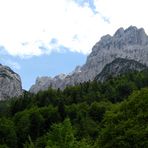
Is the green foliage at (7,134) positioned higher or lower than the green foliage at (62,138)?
higher

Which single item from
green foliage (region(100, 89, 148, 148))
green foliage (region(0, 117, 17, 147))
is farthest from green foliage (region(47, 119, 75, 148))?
green foliage (region(0, 117, 17, 147))

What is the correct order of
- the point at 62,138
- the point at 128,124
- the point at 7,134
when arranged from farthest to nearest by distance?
the point at 7,134, the point at 128,124, the point at 62,138

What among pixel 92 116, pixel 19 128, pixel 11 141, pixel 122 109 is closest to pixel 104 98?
pixel 92 116

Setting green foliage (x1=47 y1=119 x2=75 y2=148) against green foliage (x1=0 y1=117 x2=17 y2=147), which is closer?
green foliage (x1=47 y1=119 x2=75 y2=148)

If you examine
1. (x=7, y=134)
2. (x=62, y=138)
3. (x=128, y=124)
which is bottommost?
(x=62, y=138)

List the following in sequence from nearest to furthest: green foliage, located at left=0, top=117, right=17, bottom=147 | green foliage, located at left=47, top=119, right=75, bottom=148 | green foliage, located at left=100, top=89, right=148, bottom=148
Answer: green foliage, located at left=47, top=119, right=75, bottom=148
green foliage, located at left=100, top=89, right=148, bottom=148
green foliage, located at left=0, top=117, right=17, bottom=147

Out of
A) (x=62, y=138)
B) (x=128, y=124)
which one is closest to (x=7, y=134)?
(x=128, y=124)

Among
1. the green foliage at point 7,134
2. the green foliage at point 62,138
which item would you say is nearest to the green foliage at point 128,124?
the green foliage at point 62,138

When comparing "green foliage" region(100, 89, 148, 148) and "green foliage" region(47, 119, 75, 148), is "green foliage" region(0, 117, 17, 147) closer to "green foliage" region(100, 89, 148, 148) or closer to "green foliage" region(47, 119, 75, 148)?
"green foliage" region(100, 89, 148, 148)

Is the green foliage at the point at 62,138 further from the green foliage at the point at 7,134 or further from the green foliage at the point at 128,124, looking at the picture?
the green foliage at the point at 7,134

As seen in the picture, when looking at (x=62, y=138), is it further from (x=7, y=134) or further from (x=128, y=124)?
(x=7, y=134)

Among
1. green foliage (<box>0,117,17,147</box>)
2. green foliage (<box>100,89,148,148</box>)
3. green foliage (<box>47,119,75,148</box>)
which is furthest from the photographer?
green foliage (<box>0,117,17,147</box>)

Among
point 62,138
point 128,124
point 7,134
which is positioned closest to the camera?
point 62,138

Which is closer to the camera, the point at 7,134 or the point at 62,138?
the point at 62,138
